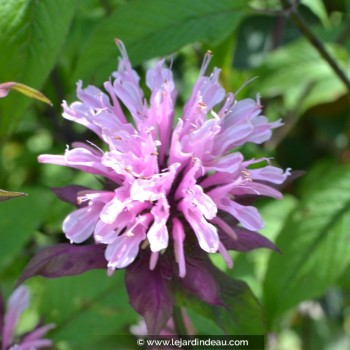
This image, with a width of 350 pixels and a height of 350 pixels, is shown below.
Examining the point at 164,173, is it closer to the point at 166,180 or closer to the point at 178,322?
the point at 166,180

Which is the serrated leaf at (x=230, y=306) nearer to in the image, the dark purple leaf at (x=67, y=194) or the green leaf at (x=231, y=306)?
the green leaf at (x=231, y=306)

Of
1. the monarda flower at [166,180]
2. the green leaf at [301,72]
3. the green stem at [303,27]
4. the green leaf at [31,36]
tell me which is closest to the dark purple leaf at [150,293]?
the monarda flower at [166,180]

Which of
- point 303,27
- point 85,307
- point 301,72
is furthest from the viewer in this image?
point 301,72

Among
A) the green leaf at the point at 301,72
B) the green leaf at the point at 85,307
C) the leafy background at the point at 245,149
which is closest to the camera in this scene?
the leafy background at the point at 245,149

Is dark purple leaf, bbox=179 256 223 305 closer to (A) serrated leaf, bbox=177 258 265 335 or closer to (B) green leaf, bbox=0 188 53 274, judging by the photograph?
(A) serrated leaf, bbox=177 258 265 335

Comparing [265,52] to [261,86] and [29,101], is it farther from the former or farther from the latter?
[29,101]

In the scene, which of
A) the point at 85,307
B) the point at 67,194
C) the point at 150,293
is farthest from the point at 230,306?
the point at 85,307
